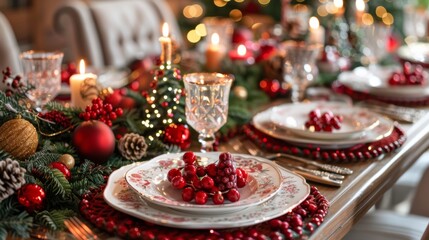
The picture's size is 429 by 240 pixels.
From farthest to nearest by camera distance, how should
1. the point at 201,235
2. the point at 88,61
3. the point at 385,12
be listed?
1. the point at 385,12
2. the point at 88,61
3. the point at 201,235

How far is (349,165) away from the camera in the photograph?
1.30 m

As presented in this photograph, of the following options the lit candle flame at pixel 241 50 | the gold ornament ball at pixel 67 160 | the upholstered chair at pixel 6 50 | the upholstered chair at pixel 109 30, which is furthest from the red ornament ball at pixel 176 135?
the upholstered chair at pixel 109 30

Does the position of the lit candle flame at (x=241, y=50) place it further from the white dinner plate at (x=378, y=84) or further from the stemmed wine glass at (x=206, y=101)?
the stemmed wine glass at (x=206, y=101)

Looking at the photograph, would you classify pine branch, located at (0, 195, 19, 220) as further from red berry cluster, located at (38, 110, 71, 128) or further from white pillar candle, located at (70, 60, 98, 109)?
white pillar candle, located at (70, 60, 98, 109)

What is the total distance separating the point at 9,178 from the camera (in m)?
0.94

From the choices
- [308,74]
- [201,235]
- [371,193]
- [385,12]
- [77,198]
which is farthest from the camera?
[385,12]

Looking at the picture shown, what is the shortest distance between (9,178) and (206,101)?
1.39ft

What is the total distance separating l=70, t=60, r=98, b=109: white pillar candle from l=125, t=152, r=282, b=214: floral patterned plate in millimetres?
326

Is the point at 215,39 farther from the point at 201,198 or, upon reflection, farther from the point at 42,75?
the point at 201,198

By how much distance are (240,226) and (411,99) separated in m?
1.07

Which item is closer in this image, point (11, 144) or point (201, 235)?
point (201, 235)

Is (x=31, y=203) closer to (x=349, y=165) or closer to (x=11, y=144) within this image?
(x=11, y=144)

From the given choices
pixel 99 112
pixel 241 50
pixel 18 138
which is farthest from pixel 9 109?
pixel 241 50

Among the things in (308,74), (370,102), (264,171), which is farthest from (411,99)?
(264,171)
